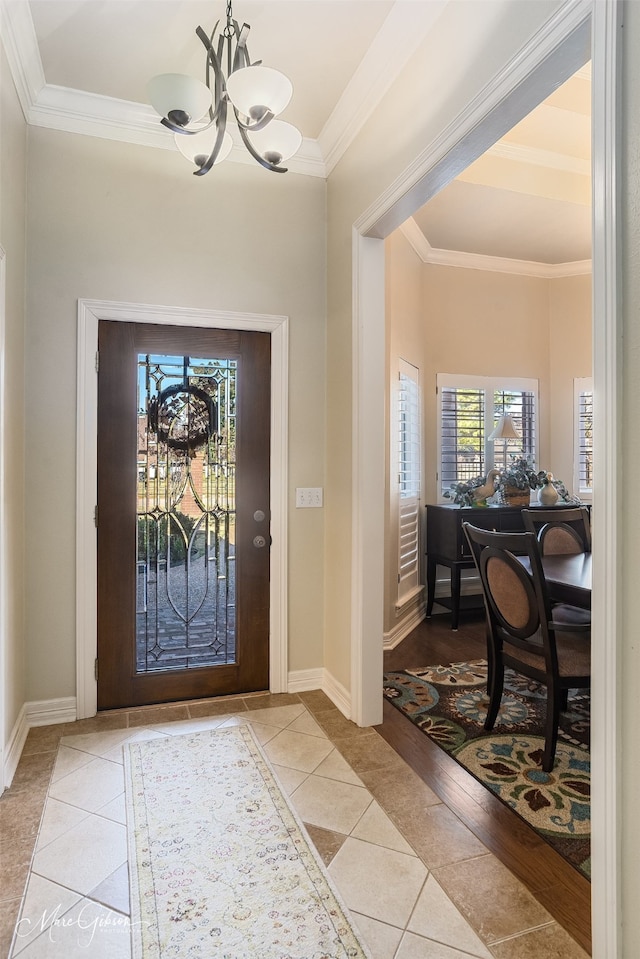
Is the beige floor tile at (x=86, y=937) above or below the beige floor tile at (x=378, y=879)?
below

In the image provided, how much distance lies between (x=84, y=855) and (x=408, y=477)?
3192 millimetres

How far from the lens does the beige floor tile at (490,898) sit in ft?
5.05

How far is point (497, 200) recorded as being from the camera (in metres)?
3.81

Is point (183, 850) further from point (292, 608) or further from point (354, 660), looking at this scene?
point (292, 608)

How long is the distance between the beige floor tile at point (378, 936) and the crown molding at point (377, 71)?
2.93 metres

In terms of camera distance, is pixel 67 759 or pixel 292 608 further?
pixel 292 608

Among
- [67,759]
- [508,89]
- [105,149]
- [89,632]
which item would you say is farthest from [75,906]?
[105,149]

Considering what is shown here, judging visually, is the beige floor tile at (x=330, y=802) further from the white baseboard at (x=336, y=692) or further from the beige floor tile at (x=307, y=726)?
the white baseboard at (x=336, y=692)

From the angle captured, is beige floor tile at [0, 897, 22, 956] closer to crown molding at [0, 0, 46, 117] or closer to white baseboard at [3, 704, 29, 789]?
white baseboard at [3, 704, 29, 789]

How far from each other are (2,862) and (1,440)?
4.83 feet

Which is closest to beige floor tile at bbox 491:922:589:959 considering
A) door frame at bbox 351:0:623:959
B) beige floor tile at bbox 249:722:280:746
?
door frame at bbox 351:0:623:959

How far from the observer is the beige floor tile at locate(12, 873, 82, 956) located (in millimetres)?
1510

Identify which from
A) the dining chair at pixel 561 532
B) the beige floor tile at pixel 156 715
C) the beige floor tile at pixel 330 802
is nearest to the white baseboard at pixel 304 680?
the beige floor tile at pixel 156 715

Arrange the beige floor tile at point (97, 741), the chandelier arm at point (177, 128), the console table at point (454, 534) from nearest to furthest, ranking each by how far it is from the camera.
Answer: the chandelier arm at point (177, 128) → the beige floor tile at point (97, 741) → the console table at point (454, 534)
